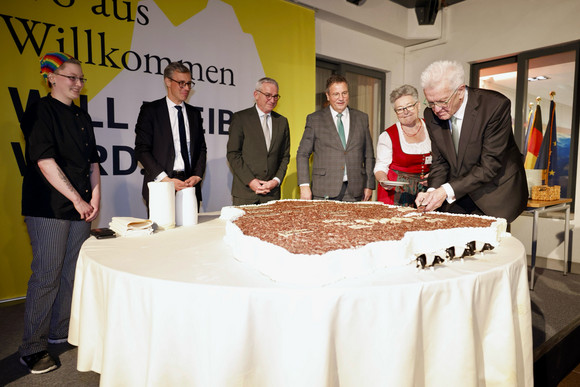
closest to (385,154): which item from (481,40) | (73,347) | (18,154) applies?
(73,347)

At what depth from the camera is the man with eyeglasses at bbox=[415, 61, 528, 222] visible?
5.84 feet

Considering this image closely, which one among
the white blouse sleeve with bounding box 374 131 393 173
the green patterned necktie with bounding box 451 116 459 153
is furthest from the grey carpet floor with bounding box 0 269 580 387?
the white blouse sleeve with bounding box 374 131 393 173

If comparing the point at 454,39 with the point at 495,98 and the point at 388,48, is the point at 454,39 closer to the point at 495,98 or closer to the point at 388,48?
the point at 388,48

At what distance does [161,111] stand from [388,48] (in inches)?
159

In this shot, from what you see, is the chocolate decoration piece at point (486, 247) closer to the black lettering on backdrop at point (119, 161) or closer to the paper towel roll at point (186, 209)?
the paper towel roll at point (186, 209)

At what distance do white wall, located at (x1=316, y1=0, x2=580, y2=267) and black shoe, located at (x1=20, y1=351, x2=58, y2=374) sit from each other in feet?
13.1

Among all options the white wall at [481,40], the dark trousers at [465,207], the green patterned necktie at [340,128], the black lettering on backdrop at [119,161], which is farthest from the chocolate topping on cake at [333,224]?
the white wall at [481,40]

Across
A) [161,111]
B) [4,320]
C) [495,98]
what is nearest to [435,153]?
[495,98]

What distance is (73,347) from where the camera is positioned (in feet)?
7.09

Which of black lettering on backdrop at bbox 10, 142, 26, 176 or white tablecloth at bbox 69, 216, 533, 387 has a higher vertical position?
black lettering on backdrop at bbox 10, 142, 26, 176

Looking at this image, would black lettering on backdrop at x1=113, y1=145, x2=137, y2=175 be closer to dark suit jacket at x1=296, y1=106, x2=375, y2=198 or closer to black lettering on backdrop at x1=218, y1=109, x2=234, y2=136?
black lettering on backdrop at x1=218, y1=109, x2=234, y2=136

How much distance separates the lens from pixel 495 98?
5.91 feet

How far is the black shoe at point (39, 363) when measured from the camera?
6.20 ft

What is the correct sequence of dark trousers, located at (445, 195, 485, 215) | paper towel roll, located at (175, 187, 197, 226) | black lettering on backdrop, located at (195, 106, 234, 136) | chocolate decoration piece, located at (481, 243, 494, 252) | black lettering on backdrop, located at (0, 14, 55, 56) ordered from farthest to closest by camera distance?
1. black lettering on backdrop, located at (195, 106, 234, 136)
2. black lettering on backdrop, located at (0, 14, 55, 56)
3. dark trousers, located at (445, 195, 485, 215)
4. paper towel roll, located at (175, 187, 197, 226)
5. chocolate decoration piece, located at (481, 243, 494, 252)
